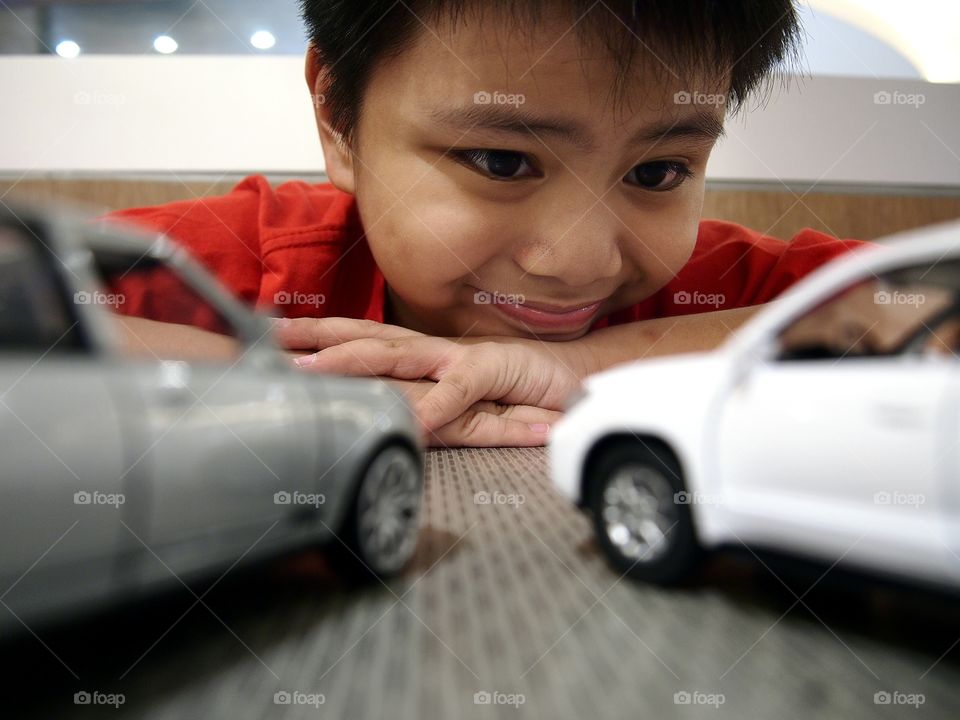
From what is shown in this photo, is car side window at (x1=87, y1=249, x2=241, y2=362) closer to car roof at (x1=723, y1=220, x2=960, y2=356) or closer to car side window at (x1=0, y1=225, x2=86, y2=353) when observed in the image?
car side window at (x1=0, y1=225, x2=86, y2=353)

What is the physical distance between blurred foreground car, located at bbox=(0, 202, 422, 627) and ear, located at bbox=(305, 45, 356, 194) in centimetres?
17

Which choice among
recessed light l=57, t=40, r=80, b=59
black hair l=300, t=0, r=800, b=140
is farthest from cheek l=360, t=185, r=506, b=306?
recessed light l=57, t=40, r=80, b=59

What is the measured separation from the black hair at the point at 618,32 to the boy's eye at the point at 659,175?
0.08 metres

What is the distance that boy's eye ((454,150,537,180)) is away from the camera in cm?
67

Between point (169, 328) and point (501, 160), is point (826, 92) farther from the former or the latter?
point (169, 328)

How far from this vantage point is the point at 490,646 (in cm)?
60

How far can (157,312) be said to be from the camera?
24.7 inches

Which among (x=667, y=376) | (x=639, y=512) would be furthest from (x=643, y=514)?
A: (x=667, y=376)

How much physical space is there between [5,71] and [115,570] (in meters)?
0.55

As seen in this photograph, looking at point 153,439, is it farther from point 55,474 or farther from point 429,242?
→ point 429,242

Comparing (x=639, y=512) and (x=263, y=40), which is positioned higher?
(x=263, y=40)

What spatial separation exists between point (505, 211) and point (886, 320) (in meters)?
0.34

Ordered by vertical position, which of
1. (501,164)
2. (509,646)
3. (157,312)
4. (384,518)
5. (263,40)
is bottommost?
(509,646)

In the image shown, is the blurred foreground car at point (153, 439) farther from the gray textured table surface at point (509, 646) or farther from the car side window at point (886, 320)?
the car side window at point (886, 320)
